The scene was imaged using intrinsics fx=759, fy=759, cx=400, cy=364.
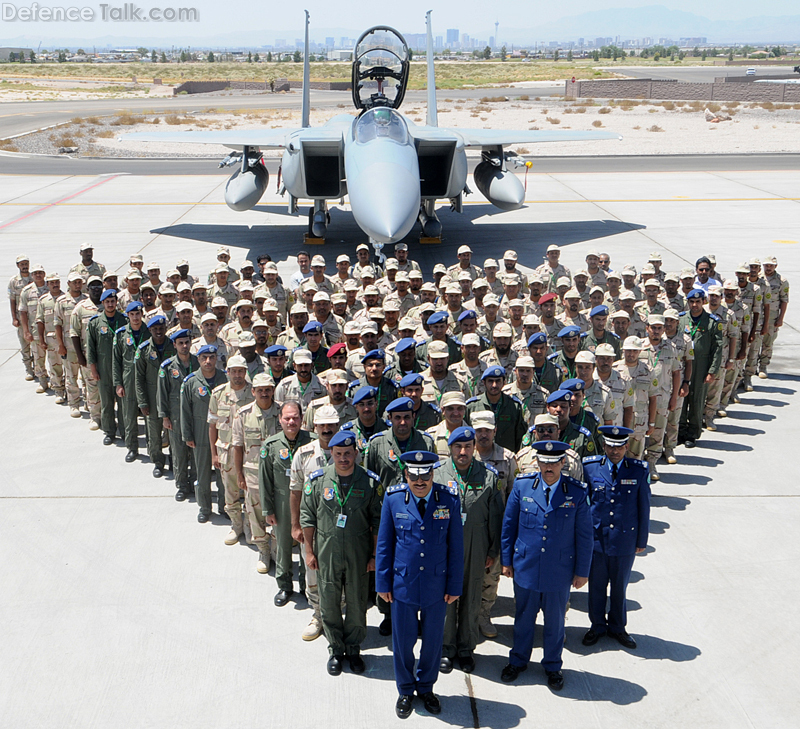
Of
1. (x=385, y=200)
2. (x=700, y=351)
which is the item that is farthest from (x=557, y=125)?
(x=700, y=351)

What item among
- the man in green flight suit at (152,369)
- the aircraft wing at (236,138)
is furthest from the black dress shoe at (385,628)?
the aircraft wing at (236,138)

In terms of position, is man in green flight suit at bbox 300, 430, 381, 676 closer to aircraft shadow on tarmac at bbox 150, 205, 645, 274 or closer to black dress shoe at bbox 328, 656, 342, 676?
black dress shoe at bbox 328, 656, 342, 676

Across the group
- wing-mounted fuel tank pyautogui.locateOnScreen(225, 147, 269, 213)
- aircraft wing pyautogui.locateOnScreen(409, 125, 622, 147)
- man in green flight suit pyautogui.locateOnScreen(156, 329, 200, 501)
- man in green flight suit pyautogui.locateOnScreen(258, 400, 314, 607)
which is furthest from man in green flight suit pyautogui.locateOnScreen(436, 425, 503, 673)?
wing-mounted fuel tank pyautogui.locateOnScreen(225, 147, 269, 213)

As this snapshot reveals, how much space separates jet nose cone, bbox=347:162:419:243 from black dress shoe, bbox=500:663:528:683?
8.01m

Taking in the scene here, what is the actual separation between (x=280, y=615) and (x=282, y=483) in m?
0.95

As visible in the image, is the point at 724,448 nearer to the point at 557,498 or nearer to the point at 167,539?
the point at 557,498

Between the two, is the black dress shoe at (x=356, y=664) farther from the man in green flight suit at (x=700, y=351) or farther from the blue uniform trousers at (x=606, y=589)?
the man in green flight suit at (x=700, y=351)

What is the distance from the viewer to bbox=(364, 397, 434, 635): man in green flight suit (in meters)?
4.90

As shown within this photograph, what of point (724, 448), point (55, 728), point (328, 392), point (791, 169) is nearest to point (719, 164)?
point (791, 169)

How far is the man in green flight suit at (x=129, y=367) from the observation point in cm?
736

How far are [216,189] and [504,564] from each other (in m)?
22.2

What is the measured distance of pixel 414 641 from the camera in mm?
4438

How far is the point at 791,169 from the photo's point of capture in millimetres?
27625

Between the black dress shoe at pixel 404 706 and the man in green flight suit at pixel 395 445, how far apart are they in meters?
1.25
